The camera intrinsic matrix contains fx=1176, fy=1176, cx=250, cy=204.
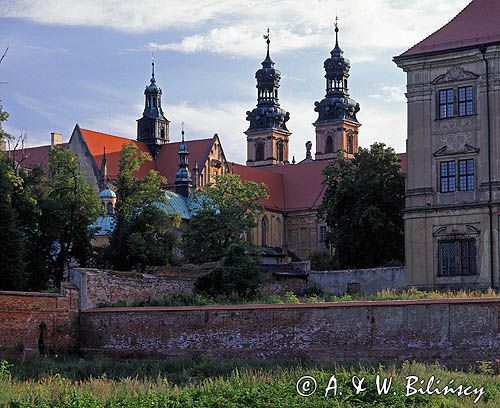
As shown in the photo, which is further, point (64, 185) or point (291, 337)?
point (64, 185)

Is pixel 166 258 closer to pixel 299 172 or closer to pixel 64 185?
pixel 64 185

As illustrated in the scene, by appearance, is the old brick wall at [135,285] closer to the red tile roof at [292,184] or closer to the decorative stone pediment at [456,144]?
the decorative stone pediment at [456,144]

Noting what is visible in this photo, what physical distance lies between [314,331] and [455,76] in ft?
53.3

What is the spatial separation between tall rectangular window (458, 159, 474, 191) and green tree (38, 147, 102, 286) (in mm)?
17455

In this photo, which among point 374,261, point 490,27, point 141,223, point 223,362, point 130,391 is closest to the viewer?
point 130,391

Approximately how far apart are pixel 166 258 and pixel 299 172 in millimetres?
48116

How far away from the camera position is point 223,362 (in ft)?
105

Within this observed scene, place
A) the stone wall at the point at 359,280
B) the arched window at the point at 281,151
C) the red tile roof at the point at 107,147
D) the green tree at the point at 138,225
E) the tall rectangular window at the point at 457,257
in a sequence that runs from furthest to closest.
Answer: the arched window at the point at 281,151
the red tile roof at the point at 107,147
the green tree at the point at 138,225
the stone wall at the point at 359,280
the tall rectangular window at the point at 457,257

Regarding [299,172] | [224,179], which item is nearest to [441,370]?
[224,179]

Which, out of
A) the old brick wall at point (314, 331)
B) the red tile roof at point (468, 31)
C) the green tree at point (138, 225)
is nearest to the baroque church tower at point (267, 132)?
the green tree at point (138, 225)

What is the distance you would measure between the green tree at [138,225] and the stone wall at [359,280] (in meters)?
8.63

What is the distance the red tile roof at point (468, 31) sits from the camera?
4425cm

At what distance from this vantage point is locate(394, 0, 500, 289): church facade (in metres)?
43.9

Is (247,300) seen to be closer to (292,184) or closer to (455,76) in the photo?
(455,76)
